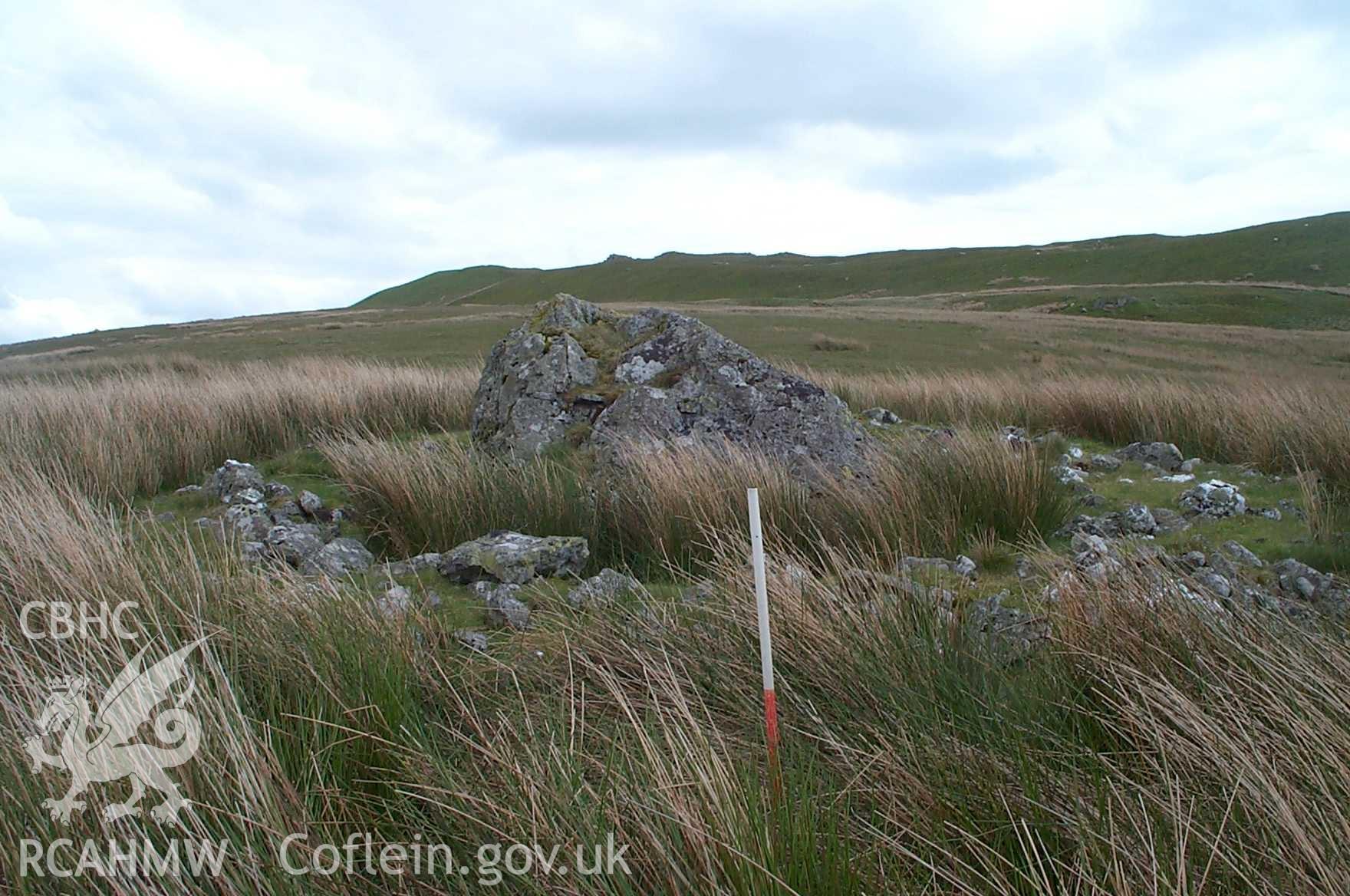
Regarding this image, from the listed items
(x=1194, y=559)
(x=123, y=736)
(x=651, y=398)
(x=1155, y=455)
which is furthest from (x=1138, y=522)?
(x=123, y=736)

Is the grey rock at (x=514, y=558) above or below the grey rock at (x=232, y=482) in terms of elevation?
below

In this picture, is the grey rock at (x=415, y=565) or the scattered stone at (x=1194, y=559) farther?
the grey rock at (x=415, y=565)

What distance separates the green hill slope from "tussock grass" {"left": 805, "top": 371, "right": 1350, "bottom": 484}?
6081cm

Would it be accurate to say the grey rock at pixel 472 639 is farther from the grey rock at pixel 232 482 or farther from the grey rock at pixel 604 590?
the grey rock at pixel 232 482

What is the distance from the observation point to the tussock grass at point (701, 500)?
4.99 metres

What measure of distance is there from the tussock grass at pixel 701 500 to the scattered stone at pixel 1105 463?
181cm

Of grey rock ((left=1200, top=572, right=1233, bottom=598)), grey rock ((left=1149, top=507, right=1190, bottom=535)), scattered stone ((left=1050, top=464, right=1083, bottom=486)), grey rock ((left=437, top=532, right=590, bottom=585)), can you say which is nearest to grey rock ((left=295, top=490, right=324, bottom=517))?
grey rock ((left=437, top=532, right=590, bottom=585))

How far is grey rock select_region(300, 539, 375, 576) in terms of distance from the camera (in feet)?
14.0

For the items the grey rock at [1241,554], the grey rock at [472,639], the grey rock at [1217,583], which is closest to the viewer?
the grey rock at [472,639]

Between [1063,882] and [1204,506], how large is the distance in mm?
4741

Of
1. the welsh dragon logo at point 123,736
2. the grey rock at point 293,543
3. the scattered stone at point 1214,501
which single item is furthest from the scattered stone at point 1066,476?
the welsh dragon logo at point 123,736

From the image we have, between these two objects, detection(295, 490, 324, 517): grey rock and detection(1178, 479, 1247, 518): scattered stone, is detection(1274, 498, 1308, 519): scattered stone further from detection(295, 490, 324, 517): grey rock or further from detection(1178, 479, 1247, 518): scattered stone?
detection(295, 490, 324, 517): grey rock

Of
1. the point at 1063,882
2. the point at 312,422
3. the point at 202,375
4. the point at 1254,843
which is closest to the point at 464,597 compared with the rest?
the point at 1063,882

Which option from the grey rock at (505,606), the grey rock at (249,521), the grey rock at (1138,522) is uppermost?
the grey rock at (249,521)
